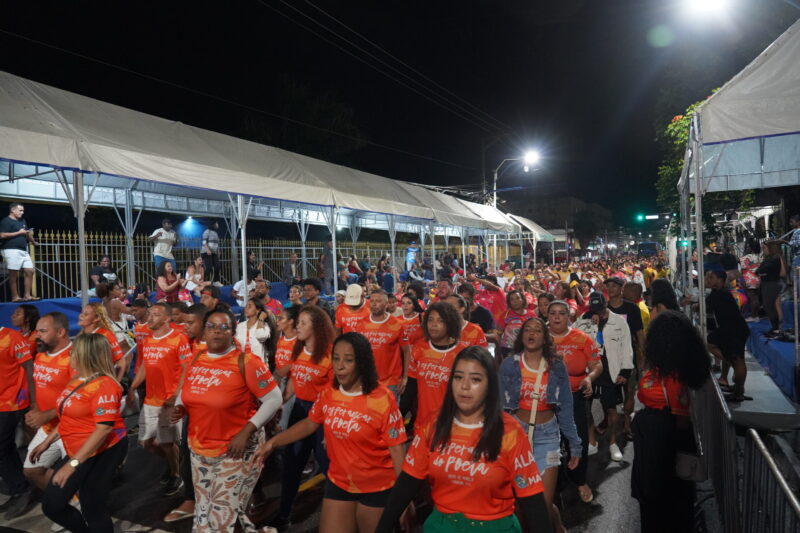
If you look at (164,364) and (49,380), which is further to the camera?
(164,364)

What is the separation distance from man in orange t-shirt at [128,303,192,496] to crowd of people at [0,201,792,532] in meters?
0.02

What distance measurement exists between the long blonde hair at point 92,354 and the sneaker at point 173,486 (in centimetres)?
185

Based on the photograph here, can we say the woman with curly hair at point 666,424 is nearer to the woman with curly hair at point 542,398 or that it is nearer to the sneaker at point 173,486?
the woman with curly hair at point 542,398

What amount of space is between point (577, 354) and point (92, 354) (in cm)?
409

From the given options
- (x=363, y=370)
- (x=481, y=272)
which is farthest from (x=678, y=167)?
(x=363, y=370)

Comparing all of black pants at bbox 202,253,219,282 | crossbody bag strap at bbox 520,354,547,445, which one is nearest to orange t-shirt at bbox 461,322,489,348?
crossbody bag strap at bbox 520,354,547,445

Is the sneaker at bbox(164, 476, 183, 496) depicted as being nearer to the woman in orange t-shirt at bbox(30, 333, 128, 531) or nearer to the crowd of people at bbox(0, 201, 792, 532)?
the crowd of people at bbox(0, 201, 792, 532)

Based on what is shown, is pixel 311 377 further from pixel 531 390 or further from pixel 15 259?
pixel 15 259

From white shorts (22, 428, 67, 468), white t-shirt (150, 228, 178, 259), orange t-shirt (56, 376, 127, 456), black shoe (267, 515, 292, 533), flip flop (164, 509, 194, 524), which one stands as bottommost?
flip flop (164, 509, 194, 524)

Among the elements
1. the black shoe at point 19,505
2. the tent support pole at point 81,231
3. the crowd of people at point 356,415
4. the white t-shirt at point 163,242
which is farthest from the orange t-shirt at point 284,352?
the white t-shirt at point 163,242

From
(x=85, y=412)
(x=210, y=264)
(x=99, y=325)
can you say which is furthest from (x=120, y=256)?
(x=85, y=412)

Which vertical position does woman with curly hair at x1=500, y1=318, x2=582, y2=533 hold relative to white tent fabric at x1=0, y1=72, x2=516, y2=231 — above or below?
below

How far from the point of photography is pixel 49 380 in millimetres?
4570

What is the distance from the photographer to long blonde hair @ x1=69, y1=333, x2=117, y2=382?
3.95m
